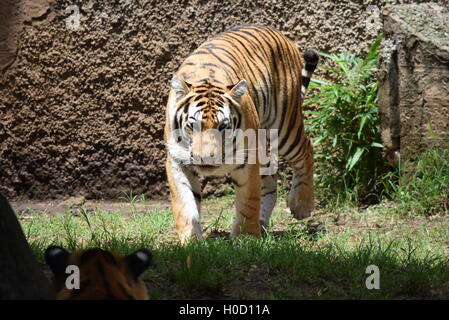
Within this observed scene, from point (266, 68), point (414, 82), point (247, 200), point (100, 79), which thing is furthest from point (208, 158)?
point (100, 79)

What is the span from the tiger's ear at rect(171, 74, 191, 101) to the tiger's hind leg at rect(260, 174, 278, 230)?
58.8 inches

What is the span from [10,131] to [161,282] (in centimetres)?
449

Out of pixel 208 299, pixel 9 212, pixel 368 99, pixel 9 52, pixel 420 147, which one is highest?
pixel 9 52

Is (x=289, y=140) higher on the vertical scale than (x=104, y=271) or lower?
higher

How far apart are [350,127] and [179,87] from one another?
245 centimetres

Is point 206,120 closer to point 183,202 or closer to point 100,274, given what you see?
point 183,202

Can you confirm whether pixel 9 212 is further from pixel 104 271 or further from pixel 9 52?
pixel 9 52

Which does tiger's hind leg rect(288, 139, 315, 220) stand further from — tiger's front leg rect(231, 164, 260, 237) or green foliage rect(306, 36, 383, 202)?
tiger's front leg rect(231, 164, 260, 237)

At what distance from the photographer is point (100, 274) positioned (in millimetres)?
2508

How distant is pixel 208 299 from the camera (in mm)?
3385

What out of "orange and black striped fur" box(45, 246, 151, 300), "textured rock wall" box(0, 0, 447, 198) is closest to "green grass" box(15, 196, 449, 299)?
"orange and black striped fur" box(45, 246, 151, 300)

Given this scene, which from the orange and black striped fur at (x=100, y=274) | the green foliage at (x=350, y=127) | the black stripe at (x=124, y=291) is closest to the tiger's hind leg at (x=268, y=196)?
the green foliage at (x=350, y=127)

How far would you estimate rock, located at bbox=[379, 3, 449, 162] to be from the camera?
6.40 metres
